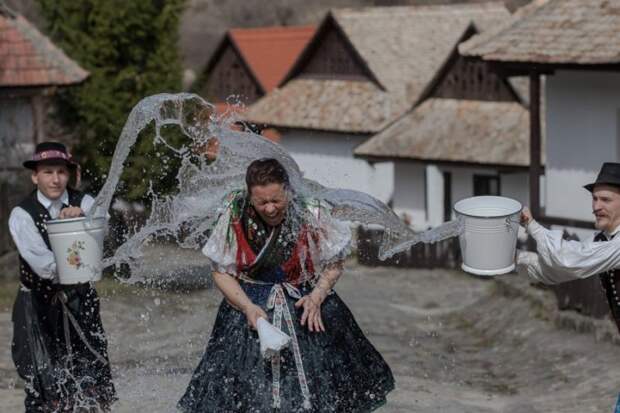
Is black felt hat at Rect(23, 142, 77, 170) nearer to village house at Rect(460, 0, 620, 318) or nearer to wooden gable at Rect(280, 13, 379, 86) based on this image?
village house at Rect(460, 0, 620, 318)

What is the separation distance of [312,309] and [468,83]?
850 inches

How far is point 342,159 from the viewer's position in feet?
102

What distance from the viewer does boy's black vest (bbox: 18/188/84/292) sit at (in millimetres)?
7637

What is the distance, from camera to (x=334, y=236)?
664cm

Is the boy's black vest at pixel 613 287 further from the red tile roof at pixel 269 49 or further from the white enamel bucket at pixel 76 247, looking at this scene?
the red tile roof at pixel 269 49

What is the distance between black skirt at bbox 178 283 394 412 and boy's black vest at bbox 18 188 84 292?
58.2 inches

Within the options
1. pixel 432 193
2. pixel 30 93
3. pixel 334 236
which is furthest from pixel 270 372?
pixel 432 193

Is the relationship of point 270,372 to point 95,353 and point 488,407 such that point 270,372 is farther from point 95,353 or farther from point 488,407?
point 488,407

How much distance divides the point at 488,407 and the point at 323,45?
74.0 ft

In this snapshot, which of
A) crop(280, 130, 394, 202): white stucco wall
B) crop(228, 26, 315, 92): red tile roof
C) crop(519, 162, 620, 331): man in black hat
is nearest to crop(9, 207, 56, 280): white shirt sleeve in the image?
crop(519, 162, 620, 331): man in black hat

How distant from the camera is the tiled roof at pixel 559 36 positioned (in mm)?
15031

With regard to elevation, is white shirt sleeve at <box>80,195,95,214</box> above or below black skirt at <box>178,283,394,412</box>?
above

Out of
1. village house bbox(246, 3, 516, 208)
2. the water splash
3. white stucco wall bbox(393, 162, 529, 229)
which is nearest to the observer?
the water splash

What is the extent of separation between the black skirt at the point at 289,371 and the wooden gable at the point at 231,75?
3152cm
